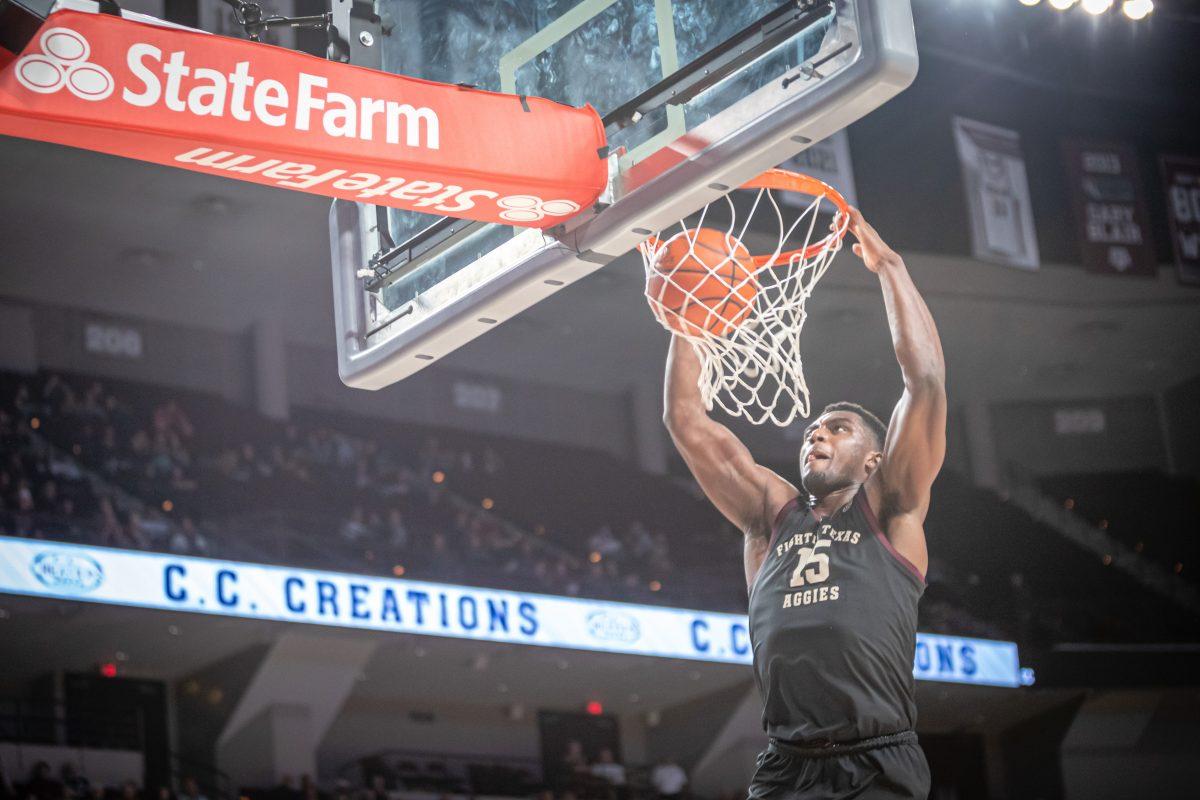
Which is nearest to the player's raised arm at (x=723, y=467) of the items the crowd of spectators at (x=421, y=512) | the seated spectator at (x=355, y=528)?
the crowd of spectators at (x=421, y=512)

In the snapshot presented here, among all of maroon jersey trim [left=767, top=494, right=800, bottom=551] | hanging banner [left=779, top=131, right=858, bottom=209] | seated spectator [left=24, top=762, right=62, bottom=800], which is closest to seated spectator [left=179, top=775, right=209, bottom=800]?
seated spectator [left=24, top=762, right=62, bottom=800]

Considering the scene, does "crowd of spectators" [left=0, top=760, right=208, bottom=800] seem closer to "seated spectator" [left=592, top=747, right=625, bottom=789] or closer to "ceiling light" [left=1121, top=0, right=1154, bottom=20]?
"seated spectator" [left=592, top=747, right=625, bottom=789]

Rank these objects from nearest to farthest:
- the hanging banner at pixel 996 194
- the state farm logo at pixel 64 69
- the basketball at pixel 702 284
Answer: the state farm logo at pixel 64 69
the basketball at pixel 702 284
the hanging banner at pixel 996 194

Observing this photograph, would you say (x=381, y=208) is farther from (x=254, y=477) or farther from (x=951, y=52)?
(x=951, y=52)

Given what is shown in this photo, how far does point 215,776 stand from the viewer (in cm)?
1644

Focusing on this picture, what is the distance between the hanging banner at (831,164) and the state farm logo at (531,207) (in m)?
12.4

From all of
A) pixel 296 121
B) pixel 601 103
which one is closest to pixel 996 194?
pixel 601 103

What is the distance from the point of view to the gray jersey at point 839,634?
414 cm

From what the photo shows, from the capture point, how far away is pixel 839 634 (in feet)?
13.7

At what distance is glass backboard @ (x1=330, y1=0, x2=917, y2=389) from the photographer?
12.3ft

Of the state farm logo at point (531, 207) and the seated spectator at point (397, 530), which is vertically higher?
the seated spectator at point (397, 530)

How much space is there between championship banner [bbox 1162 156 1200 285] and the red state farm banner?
1607cm

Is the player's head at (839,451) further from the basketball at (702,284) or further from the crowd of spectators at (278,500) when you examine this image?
the crowd of spectators at (278,500)

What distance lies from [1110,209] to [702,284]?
1519cm
